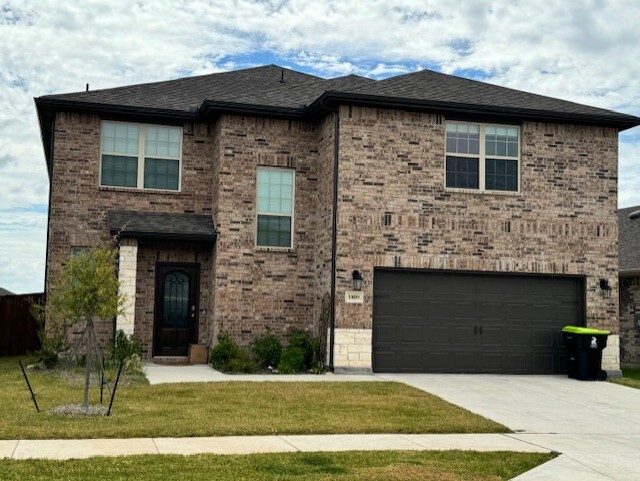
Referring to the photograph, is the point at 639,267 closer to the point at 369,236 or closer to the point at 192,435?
the point at 369,236

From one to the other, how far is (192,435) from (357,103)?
32.7 ft

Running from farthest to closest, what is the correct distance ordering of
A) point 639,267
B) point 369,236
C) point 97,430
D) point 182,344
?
point 639,267 → point 182,344 → point 369,236 → point 97,430

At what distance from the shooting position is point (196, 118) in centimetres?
2022

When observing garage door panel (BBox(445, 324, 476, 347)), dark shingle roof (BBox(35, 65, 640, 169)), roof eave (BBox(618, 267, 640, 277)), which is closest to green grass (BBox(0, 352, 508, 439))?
garage door panel (BBox(445, 324, 476, 347))

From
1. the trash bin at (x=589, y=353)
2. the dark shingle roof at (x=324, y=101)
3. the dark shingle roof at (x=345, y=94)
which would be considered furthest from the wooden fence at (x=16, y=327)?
the trash bin at (x=589, y=353)

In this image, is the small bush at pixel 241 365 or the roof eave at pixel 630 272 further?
the roof eave at pixel 630 272

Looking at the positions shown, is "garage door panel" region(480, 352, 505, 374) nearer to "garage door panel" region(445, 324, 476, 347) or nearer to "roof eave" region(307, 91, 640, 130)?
"garage door panel" region(445, 324, 476, 347)

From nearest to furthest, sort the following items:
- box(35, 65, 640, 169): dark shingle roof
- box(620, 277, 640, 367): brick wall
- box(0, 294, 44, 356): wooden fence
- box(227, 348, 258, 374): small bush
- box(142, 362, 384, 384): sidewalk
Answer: box(142, 362, 384, 384): sidewalk
box(227, 348, 258, 374): small bush
box(35, 65, 640, 169): dark shingle roof
box(620, 277, 640, 367): brick wall
box(0, 294, 44, 356): wooden fence

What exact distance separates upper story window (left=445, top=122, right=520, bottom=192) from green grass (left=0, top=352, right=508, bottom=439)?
5.62m

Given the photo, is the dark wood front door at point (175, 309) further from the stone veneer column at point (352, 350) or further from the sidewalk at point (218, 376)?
the stone veneer column at point (352, 350)

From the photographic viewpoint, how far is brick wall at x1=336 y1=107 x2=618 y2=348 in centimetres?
1800

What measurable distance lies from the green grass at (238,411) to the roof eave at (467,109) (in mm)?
6291

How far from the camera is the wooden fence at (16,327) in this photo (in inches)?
944

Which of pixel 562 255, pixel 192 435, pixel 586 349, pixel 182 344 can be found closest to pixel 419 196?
pixel 562 255
